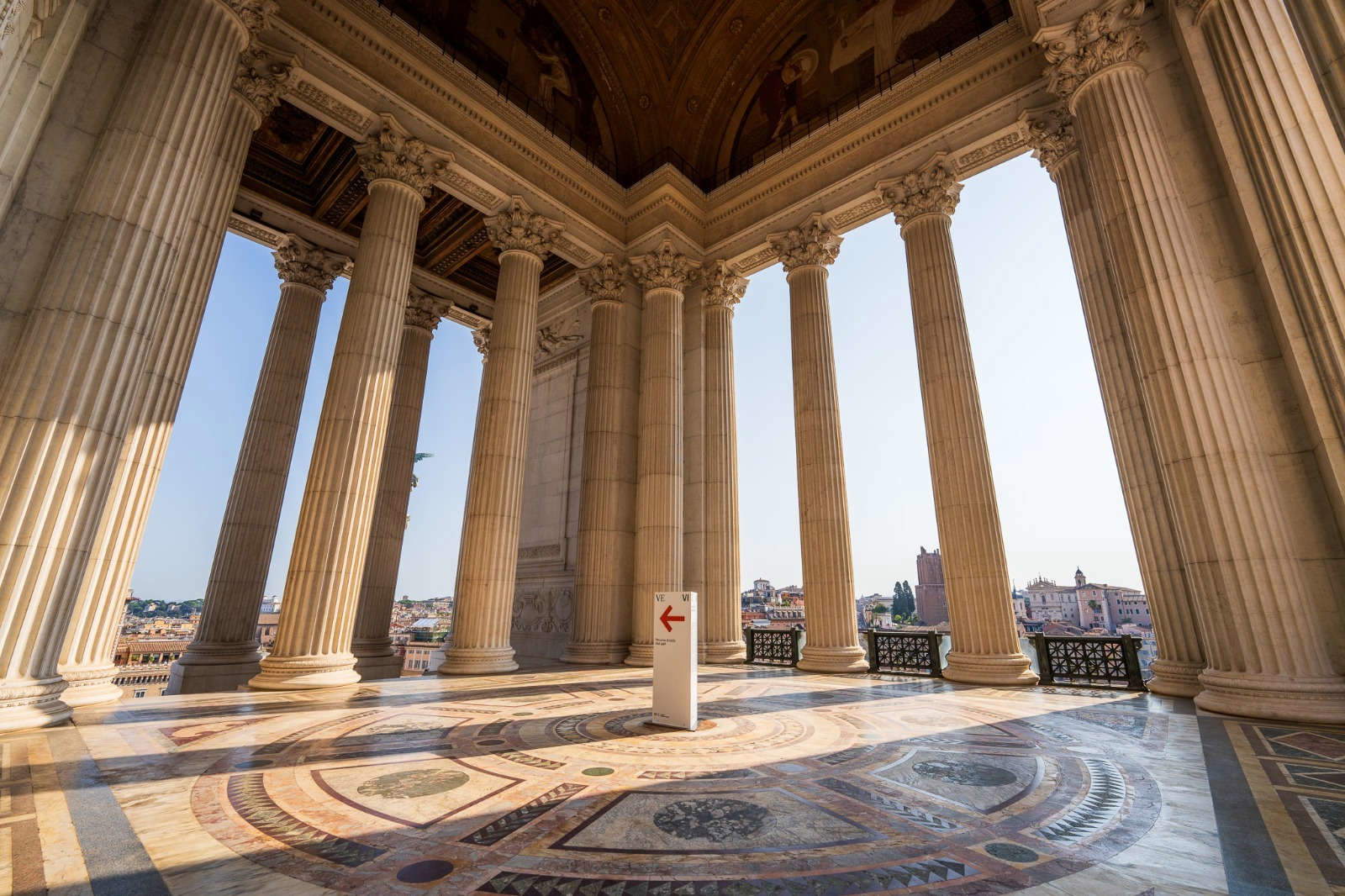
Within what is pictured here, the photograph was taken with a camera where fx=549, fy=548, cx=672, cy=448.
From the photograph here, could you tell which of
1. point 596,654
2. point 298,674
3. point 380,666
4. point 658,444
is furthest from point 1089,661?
point 380,666

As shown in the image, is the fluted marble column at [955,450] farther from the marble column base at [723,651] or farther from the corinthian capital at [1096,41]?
the marble column base at [723,651]

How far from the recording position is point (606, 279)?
1741 centimetres

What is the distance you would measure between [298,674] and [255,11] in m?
12.2

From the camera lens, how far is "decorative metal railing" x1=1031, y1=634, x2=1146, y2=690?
10.0 meters

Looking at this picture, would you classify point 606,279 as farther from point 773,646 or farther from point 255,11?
point 773,646

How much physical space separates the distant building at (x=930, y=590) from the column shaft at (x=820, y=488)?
28377mm

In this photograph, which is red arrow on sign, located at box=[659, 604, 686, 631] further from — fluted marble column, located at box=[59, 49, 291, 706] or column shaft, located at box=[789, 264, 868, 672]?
fluted marble column, located at box=[59, 49, 291, 706]

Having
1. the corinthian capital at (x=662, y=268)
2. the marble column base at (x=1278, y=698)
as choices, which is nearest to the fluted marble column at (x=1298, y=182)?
the marble column base at (x=1278, y=698)

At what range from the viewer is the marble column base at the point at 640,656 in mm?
14133

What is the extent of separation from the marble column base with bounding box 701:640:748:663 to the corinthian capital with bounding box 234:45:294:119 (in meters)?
15.8

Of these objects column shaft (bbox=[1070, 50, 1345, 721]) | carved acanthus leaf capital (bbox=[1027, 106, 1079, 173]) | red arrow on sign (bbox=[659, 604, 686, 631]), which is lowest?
red arrow on sign (bbox=[659, 604, 686, 631])

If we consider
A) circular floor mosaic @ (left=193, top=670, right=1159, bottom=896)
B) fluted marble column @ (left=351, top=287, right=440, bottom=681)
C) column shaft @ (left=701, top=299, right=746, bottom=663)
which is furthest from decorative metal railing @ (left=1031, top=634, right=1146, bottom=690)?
fluted marble column @ (left=351, top=287, right=440, bottom=681)

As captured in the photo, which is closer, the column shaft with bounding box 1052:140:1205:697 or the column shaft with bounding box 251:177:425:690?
the column shaft with bounding box 1052:140:1205:697

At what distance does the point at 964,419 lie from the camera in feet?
40.3
